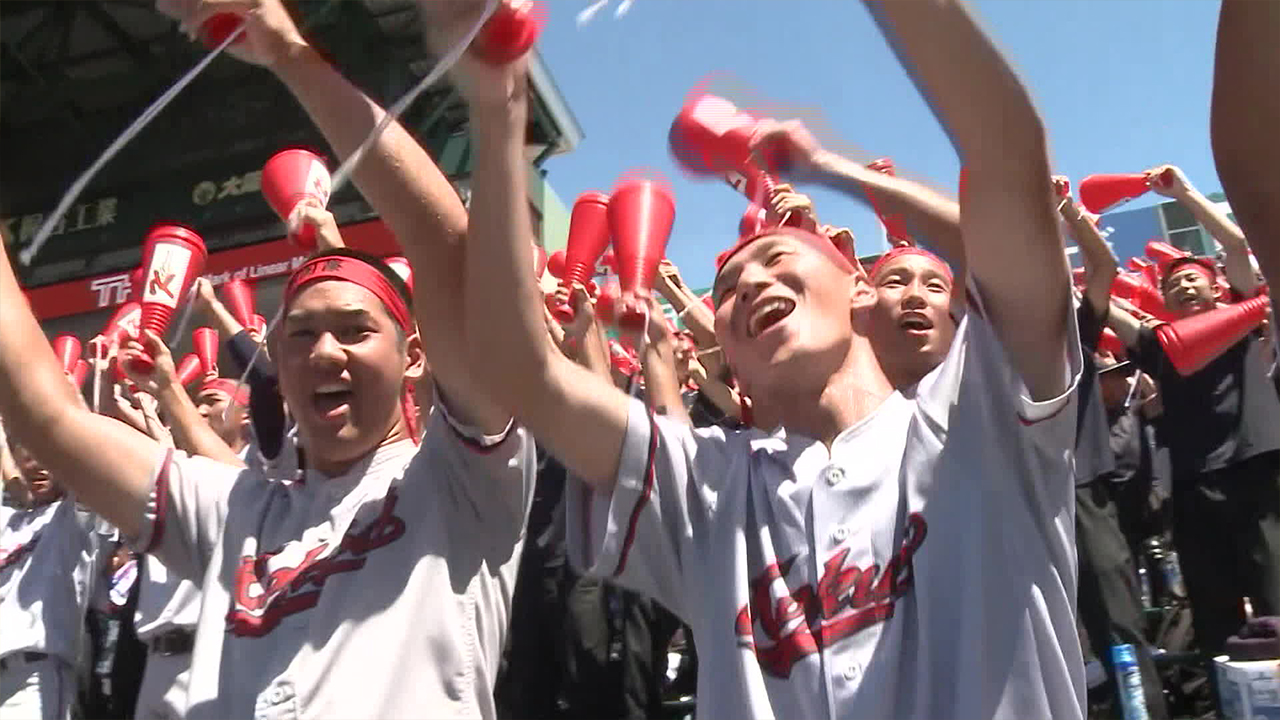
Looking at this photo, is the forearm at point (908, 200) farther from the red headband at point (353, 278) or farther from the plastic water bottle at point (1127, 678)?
the plastic water bottle at point (1127, 678)

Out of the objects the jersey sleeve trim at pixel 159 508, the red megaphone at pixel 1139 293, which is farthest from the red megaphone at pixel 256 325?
the red megaphone at pixel 1139 293

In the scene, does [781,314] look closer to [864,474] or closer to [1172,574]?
[864,474]

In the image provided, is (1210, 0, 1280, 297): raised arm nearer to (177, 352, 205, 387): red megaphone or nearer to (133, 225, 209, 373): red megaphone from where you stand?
(133, 225, 209, 373): red megaphone

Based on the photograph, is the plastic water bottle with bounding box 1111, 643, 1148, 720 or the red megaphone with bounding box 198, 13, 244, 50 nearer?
the red megaphone with bounding box 198, 13, 244, 50

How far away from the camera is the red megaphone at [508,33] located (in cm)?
96

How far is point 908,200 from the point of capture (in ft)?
4.25

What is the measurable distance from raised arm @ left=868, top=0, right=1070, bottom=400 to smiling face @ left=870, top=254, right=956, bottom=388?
2.03ft

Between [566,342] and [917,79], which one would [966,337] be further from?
[566,342]

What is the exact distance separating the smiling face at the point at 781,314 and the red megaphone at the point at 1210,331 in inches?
73.5

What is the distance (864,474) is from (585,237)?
1.56 meters

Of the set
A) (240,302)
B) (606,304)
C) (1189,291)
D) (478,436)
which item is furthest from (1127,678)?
(240,302)

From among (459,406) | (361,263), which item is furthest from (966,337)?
(361,263)

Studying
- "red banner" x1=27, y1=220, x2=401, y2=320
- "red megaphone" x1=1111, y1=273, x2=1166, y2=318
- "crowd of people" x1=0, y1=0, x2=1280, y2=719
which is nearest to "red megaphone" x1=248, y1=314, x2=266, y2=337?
"crowd of people" x1=0, y1=0, x2=1280, y2=719

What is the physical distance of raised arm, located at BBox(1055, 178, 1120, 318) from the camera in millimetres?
2057
